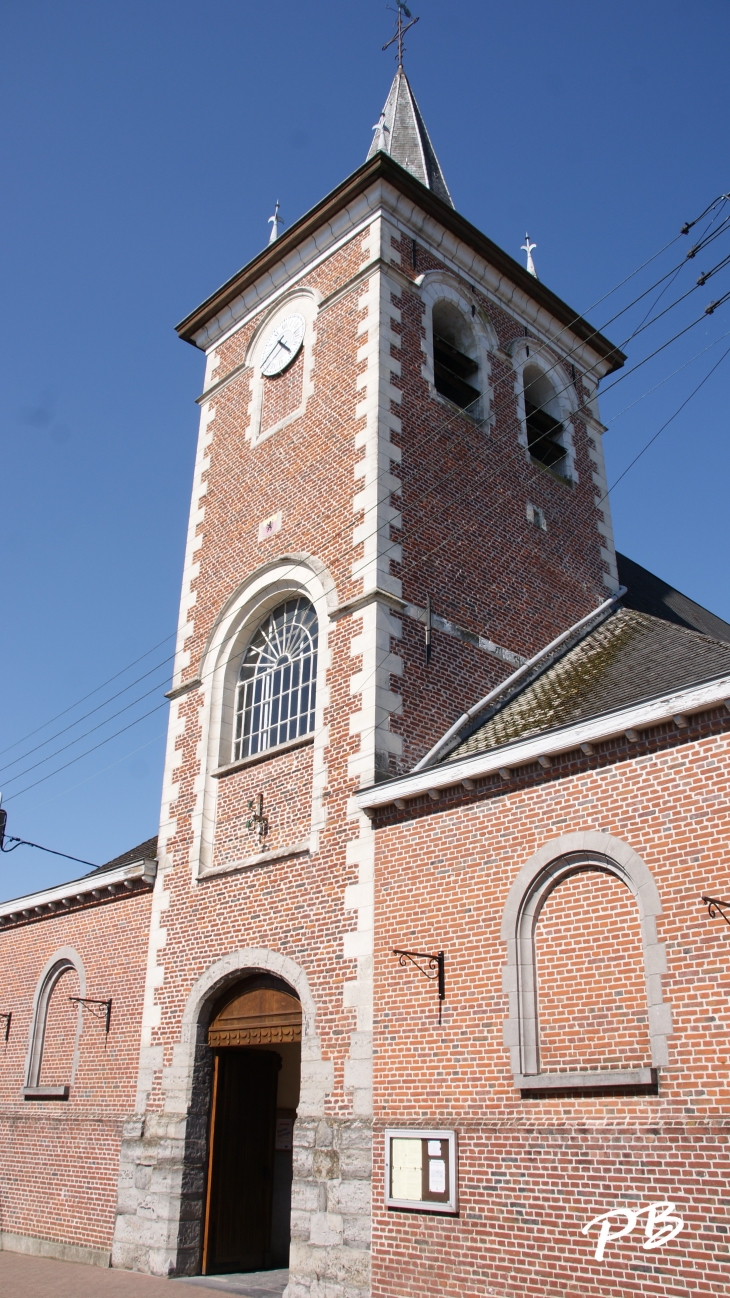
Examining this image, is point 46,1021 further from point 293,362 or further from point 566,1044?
point 293,362

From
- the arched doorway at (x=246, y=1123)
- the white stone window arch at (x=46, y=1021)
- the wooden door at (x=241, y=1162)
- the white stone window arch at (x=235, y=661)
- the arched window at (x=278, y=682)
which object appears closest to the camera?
the arched doorway at (x=246, y=1123)

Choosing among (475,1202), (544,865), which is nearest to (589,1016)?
(544,865)

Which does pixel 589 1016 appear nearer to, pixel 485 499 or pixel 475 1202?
pixel 475 1202

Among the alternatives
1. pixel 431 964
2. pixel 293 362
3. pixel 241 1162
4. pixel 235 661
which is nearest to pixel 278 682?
pixel 235 661

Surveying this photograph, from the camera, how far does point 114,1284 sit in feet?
36.4

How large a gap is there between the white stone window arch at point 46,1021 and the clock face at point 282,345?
9.53m

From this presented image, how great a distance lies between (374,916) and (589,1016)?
2.71 metres

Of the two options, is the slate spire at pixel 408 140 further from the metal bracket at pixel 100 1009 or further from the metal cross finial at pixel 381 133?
the metal bracket at pixel 100 1009

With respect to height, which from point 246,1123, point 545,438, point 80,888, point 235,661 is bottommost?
point 246,1123

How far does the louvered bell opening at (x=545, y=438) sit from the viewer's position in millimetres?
16875

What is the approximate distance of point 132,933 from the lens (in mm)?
14367

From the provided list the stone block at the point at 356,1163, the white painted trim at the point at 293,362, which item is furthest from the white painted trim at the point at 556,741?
the white painted trim at the point at 293,362

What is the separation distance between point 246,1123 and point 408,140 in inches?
685

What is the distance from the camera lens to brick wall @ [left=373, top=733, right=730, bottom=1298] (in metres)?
7.52
